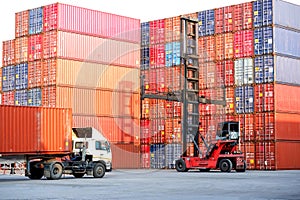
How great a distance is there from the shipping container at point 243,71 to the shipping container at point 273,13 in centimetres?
319

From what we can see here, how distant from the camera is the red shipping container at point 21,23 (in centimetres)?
5706

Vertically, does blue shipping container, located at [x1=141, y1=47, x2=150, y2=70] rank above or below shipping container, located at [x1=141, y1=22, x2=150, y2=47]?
below

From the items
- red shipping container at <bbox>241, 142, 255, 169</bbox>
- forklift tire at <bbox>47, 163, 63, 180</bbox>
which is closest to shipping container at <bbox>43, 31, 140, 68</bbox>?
red shipping container at <bbox>241, 142, 255, 169</bbox>

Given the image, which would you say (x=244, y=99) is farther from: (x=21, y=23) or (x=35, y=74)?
(x=21, y=23)

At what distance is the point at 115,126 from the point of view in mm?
57531

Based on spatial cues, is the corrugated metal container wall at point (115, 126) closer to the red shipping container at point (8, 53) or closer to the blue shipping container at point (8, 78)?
the blue shipping container at point (8, 78)

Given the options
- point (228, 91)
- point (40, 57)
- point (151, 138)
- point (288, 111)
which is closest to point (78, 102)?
point (40, 57)

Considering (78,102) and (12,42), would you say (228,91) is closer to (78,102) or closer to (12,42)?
(78,102)

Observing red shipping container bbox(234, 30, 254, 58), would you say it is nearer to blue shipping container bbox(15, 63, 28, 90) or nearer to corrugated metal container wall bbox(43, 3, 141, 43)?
corrugated metal container wall bbox(43, 3, 141, 43)

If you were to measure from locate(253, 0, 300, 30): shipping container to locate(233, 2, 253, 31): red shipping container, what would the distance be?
0.47 meters

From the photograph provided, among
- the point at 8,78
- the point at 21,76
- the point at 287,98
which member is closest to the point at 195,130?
the point at 287,98

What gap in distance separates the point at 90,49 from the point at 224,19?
1198cm

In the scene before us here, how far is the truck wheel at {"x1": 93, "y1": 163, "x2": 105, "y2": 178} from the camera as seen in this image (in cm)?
3641

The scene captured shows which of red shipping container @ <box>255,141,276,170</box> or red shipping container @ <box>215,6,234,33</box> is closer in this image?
red shipping container @ <box>255,141,276,170</box>
